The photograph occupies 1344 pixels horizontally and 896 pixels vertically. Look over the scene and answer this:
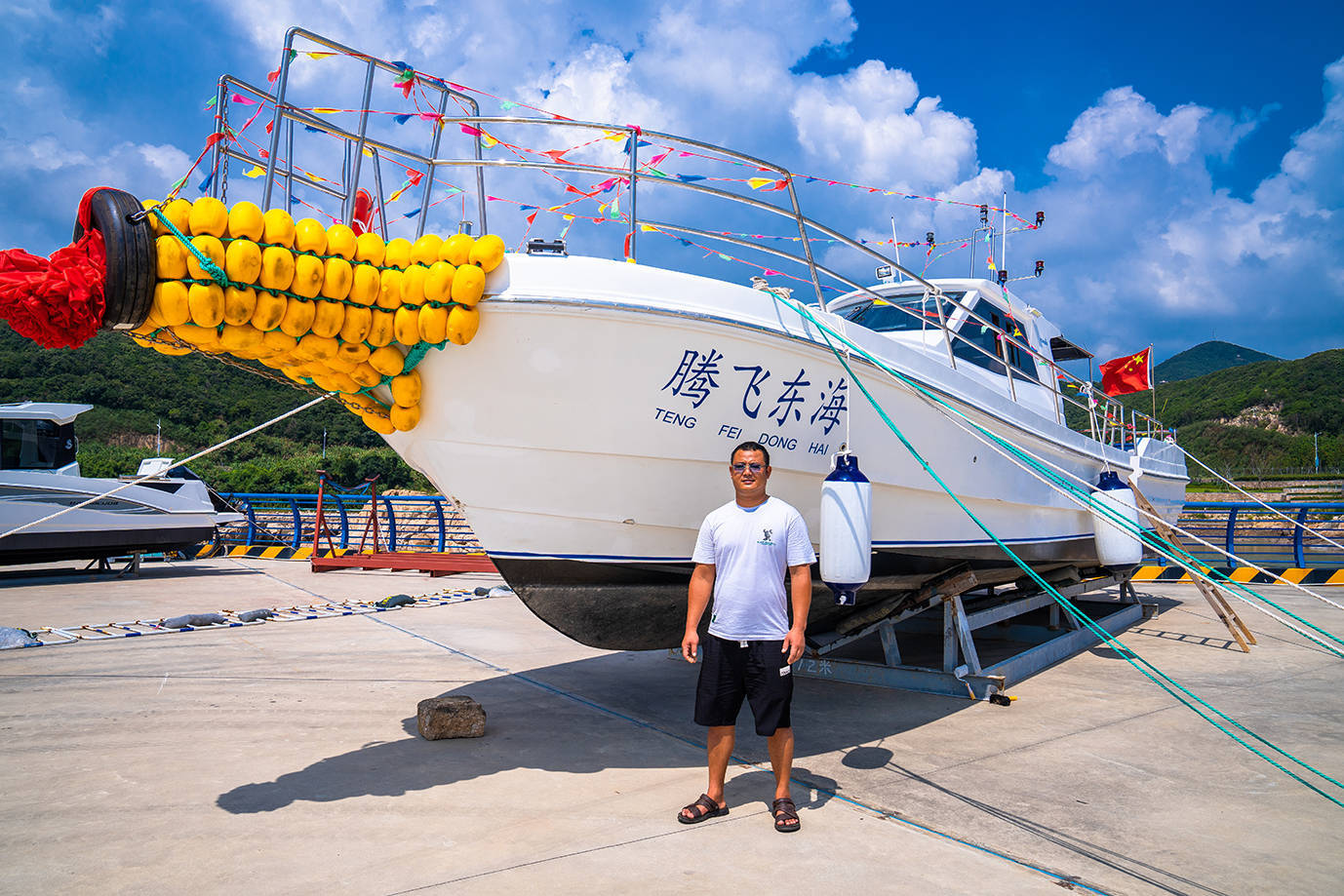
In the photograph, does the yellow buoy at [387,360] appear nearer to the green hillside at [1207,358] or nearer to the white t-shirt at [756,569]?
the white t-shirt at [756,569]

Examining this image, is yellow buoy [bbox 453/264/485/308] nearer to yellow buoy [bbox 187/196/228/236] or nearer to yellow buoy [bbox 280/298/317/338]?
yellow buoy [bbox 280/298/317/338]

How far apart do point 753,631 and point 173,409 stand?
5419 cm

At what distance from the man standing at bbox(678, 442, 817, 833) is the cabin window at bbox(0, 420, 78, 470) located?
1162 centimetres

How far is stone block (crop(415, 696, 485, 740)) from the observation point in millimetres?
4059

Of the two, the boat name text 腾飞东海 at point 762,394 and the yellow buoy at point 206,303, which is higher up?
the yellow buoy at point 206,303

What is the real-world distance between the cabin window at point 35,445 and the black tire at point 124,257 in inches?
408

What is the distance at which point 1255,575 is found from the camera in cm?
1122

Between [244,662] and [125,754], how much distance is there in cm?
224

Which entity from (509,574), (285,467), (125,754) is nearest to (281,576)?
(125,754)

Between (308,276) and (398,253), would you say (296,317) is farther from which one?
(398,253)

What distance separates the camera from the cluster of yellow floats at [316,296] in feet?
9.56

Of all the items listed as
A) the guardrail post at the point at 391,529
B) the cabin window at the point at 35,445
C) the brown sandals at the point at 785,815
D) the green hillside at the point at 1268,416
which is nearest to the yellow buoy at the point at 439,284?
the brown sandals at the point at 785,815

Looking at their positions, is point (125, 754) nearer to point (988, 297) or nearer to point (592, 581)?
point (592, 581)

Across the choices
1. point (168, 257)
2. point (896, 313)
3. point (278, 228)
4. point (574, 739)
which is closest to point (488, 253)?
point (278, 228)
